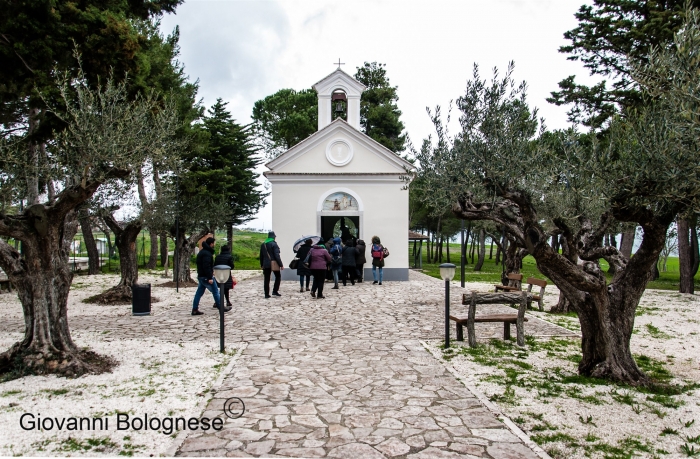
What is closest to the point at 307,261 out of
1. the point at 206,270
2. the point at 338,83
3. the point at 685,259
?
the point at 206,270

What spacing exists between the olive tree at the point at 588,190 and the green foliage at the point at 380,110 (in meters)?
31.1

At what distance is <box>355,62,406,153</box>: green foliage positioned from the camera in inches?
1547

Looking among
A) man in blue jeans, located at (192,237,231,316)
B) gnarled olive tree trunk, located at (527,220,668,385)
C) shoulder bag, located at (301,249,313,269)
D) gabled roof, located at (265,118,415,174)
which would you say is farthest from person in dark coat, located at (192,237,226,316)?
gabled roof, located at (265,118,415,174)

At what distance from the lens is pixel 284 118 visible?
40.7m

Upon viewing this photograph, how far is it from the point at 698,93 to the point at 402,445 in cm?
432

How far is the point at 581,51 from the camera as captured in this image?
59.8 ft

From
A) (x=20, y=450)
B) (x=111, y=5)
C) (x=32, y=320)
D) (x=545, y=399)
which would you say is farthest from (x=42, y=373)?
(x=111, y=5)

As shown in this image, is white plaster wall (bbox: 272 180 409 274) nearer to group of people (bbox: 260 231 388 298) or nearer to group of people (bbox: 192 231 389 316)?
group of people (bbox: 192 231 389 316)

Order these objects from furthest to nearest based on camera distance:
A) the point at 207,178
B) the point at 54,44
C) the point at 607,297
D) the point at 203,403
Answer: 1. the point at 207,178
2. the point at 54,44
3. the point at 607,297
4. the point at 203,403

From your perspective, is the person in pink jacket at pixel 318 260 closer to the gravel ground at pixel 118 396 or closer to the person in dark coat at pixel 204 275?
the person in dark coat at pixel 204 275

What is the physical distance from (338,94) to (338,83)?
1.65ft

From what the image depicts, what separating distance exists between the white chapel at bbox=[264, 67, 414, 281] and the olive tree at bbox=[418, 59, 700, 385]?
1310 cm

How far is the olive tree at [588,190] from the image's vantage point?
5.33 metres

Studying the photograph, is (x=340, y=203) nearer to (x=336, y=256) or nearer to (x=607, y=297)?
(x=336, y=256)
